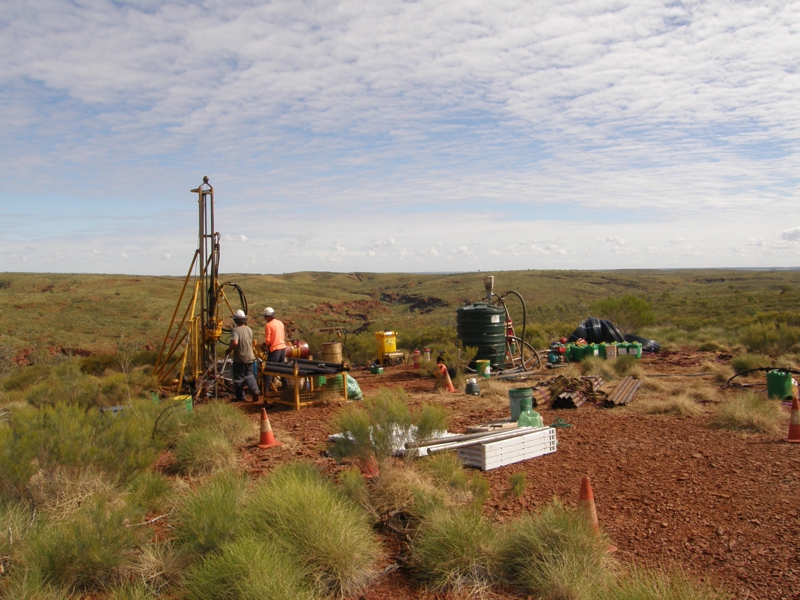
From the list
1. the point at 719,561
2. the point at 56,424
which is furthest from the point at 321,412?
the point at 719,561

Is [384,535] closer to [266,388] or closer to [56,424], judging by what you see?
[56,424]

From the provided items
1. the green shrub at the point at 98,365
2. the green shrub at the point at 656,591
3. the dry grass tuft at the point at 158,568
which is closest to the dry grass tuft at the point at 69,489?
the dry grass tuft at the point at 158,568

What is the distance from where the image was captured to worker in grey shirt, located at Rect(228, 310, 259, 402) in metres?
10.8

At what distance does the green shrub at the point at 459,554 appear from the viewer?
4.33 metres

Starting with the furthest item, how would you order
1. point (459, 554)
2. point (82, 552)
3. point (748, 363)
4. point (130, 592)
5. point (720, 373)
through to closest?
point (748, 363) < point (720, 373) < point (459, 554) < point (82, 552) < point (130, 592)

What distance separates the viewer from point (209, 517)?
4480mm

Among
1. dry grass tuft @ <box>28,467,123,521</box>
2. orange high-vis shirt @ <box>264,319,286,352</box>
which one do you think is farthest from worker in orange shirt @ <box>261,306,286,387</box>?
dry grass tuft @ <box>28,467,123,521</box>

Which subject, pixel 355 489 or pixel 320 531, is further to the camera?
pixel 355 489

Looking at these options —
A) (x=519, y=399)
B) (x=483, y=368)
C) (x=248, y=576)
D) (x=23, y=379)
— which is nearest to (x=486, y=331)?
(x=483, y=368)

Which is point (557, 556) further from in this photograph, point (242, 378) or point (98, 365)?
point (98, 365)

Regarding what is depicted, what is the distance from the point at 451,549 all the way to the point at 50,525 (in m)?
2.96

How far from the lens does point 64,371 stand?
14.0 metres

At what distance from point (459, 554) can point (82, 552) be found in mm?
2542

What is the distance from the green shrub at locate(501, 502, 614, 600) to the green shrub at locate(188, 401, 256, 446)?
446 cm
